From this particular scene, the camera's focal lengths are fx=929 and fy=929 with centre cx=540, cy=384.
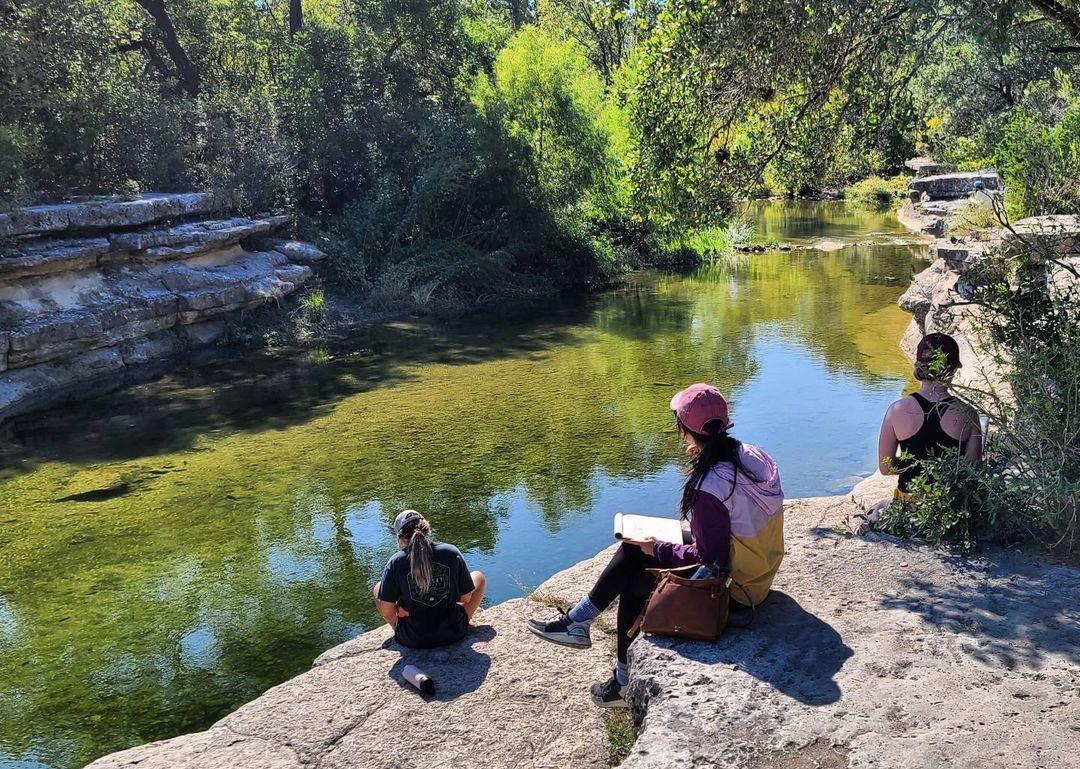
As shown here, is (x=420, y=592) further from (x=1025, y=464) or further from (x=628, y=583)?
(x=1025, y=464)

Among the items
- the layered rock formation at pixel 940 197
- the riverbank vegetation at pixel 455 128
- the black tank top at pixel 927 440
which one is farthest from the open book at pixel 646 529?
the layered rock formation at pixel 940 197

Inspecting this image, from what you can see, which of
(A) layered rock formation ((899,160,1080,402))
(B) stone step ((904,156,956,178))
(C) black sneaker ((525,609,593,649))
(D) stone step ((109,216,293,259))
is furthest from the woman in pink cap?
(B) stone step ((904,156,956,178))

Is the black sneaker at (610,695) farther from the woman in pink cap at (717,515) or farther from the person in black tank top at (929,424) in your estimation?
the person in black tank top at (929,424)

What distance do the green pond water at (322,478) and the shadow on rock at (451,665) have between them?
1.37m

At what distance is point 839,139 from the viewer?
377 inches

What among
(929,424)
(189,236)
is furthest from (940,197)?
(929,424)

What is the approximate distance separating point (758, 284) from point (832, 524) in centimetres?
1573

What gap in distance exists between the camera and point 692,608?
3986 millimetres

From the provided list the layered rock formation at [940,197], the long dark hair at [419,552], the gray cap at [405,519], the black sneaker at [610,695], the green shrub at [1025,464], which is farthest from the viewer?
the layered rock formation at [940,197]

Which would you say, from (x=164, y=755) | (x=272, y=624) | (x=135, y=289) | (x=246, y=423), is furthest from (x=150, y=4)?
(x=164, y=755)

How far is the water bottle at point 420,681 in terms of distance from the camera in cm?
460

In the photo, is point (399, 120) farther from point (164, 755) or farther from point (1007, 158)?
point (164, 755)

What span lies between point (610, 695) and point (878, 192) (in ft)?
121

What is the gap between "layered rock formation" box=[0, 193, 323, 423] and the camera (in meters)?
13.1
